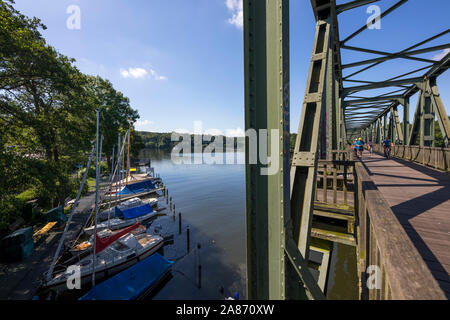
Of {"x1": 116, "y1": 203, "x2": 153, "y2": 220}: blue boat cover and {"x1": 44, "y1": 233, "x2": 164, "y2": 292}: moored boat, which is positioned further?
{"x1": 116, "y1": 203, "x2": 153, "y2": 220}: blue boat cover

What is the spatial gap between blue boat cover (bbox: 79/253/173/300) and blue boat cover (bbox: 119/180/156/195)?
17.3 metres

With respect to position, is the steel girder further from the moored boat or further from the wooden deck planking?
the moored boat

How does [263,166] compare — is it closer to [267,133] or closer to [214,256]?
[267,133]

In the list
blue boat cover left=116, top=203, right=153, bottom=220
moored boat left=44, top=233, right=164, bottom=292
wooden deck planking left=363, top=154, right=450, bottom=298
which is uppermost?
wooden deck planking left=363, top=154, right=450, bottom=298

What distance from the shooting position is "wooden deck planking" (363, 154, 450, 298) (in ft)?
8.59

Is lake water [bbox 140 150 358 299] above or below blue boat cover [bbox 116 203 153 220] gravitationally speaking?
below

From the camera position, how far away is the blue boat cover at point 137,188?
25159 mm

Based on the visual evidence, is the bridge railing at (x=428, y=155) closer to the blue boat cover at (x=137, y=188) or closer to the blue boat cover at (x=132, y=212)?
the blue boat cover at (x=132, y=212)

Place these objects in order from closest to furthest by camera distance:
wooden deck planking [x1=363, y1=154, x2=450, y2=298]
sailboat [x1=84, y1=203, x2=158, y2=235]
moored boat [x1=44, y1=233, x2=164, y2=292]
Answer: wooden deck planking [x1=363, y1=154, x2=450, y2=298], moored boat [x1=44, y1=233, x2=164, y2=292], sailboat [x1=84, y1=203, x2=158, y2=235]

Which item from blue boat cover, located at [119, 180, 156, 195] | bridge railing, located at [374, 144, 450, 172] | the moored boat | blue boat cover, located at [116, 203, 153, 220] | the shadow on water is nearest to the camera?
bridge railing, located at [374, 144, 450, 172]

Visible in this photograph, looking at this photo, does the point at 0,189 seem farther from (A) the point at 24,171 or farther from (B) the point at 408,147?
(B) the point at 408,147

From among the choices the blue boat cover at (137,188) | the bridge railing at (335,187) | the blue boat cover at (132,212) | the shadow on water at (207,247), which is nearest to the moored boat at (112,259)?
the shadow on water at (207,247)

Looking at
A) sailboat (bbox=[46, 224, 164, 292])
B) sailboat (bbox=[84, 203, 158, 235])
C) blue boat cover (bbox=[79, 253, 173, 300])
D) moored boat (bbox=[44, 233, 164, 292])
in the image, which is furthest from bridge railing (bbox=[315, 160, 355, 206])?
sailboat (bbox=[84, 203, 158, 235])
